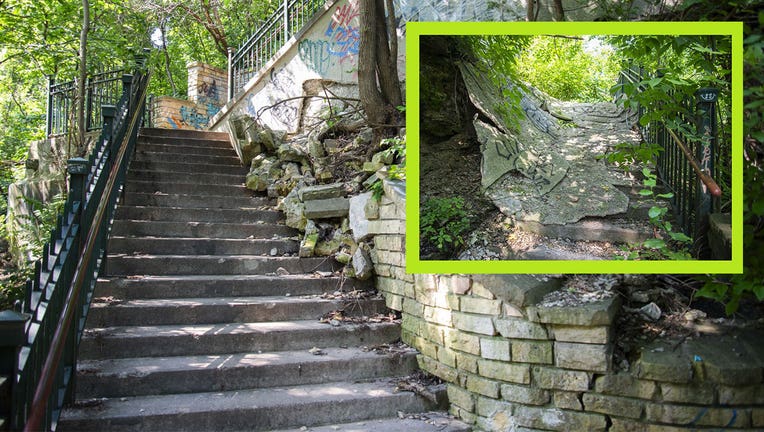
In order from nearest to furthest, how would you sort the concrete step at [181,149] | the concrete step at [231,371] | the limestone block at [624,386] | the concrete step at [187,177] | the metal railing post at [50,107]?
the limestone block at [624,386], the concrete step at [231,371], the concrete step at [187,177], the concrete step at [181,149], the metal railing post at [50,107]

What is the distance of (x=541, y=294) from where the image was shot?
3189mm

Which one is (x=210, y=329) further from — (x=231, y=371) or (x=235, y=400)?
(x=235, y=400)

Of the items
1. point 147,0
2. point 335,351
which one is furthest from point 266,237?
point 147,0

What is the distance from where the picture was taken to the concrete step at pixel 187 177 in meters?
6.41

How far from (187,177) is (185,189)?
1.08 ft

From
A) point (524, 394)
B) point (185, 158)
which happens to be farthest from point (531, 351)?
point (185, 158)

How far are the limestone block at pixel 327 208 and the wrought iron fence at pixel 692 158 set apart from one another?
3.11 meters

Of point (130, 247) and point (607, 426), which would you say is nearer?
point (607, 426)

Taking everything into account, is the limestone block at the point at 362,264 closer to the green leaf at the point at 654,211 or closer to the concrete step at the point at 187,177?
the green leaf at the point at 654,211

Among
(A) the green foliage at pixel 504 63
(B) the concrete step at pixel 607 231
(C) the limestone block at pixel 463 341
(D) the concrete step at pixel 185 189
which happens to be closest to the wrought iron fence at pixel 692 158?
(B) the concrete step at pixel 607 231

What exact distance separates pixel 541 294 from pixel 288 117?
6.75m

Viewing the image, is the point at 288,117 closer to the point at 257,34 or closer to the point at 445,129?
the point at 257,34

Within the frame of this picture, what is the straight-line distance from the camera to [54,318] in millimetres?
2553

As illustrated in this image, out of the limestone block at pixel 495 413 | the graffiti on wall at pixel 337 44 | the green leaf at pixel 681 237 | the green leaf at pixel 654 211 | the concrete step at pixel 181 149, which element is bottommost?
the limestone block at pixel 495 413
